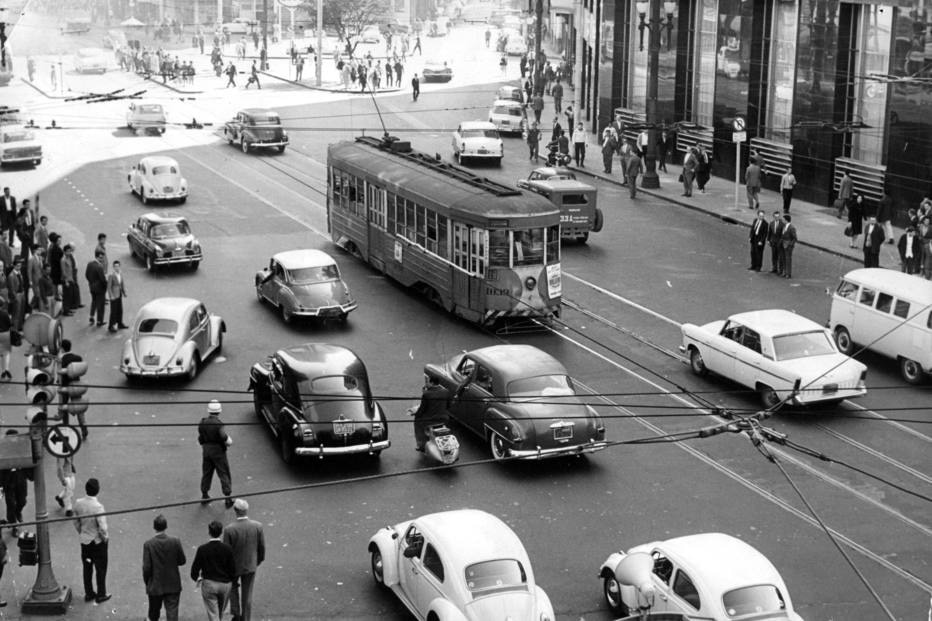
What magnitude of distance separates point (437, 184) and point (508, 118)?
31.5 metres

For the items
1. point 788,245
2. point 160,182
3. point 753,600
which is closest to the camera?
point 753,600

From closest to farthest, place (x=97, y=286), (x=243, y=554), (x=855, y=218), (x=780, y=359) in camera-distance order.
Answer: (x=243, y=554), (x=780, y=359), (x=97, y=286), (x=855, y=218)

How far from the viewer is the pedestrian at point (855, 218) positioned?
36.9m

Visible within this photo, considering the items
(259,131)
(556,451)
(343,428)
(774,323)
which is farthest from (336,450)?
(259,131)

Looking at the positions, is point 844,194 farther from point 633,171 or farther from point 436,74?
point 436,74

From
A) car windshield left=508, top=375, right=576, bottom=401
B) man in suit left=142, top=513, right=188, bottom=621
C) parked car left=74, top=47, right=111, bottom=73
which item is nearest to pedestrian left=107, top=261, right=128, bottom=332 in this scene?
car windshield left=508, top=375, right=576, bottom=401

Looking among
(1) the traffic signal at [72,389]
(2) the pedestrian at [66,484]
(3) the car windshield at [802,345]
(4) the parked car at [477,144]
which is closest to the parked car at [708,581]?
(1) the traffic signal at [72,389]

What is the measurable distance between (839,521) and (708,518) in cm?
175

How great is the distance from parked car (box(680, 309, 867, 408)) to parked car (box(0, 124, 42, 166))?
107 feet

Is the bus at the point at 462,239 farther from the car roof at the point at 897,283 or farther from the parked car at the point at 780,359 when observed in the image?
the car roof at the point at 897,283

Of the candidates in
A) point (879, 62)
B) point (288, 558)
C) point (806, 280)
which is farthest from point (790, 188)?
point (288, 558)

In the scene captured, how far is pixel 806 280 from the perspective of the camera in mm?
33344

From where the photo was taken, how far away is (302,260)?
29.8 meters

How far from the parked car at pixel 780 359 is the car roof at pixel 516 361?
3.75 meters
